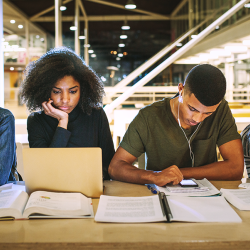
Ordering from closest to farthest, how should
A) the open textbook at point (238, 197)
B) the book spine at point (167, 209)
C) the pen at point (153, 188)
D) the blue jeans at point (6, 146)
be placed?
1. the book spine at point (167, 209)
2. the open textbook at point (238, 197)
3. the pen at point (153, 188)
4. the blue jeans at point (6, 146)

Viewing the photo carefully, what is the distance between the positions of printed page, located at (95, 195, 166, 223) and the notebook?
9 cm

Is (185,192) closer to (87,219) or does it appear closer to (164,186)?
(164,186)

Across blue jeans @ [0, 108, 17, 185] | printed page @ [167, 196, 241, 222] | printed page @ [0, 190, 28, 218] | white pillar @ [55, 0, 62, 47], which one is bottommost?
printed page @ [167, 196, 241, 222]

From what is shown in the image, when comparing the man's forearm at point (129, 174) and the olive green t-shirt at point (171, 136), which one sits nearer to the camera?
the man's forearm at point (129, 174)

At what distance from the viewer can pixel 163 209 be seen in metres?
1.01

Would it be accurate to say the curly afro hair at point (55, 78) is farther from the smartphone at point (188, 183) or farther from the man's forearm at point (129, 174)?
the smartphone at point (188, 183)

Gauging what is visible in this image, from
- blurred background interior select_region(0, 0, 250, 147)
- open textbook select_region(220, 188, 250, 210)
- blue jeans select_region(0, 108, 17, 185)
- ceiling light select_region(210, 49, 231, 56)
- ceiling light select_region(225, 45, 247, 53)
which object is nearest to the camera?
open textbook select_region(220, 188, 250, 210)

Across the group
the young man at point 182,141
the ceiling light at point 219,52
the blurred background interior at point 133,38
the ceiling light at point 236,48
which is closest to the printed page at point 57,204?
the young man at point 182,141

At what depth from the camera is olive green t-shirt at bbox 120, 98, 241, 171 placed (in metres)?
1.61

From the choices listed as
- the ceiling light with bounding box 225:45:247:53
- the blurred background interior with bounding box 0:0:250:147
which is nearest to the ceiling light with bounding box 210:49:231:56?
the blurred background interior with bounding box 0:0:250:147

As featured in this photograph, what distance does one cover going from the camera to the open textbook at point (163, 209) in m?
0.95

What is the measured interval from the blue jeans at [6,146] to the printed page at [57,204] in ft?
1.33

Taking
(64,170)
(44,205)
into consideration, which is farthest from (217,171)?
(44,205)

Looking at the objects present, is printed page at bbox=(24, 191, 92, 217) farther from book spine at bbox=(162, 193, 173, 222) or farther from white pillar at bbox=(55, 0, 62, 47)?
white pillar at bbox=(55, 0, 62, 47)
